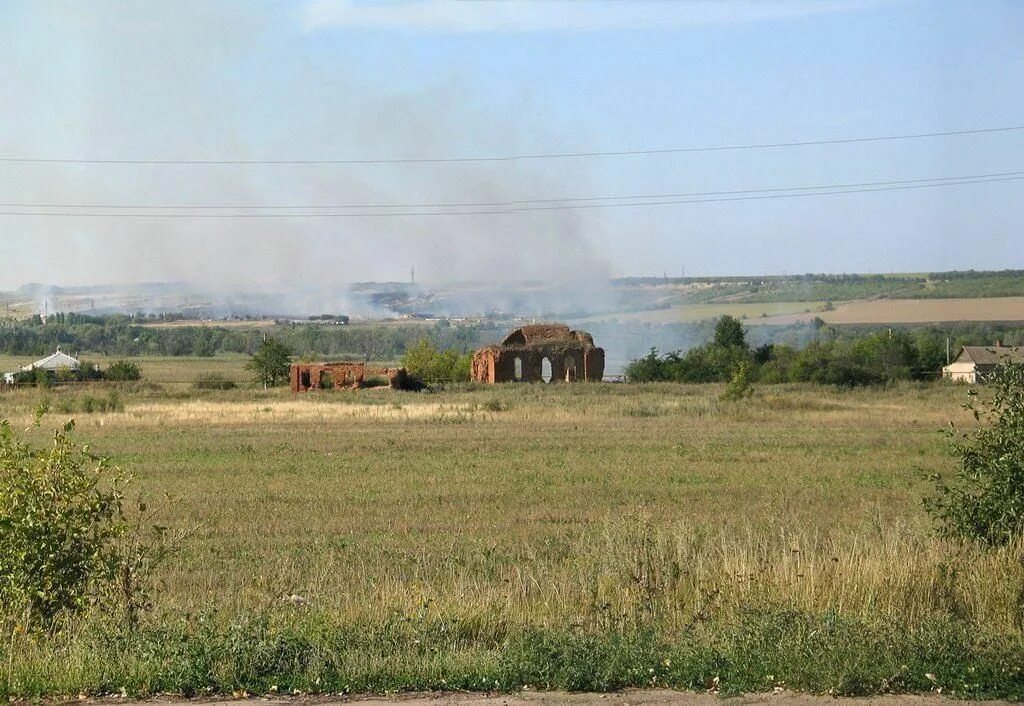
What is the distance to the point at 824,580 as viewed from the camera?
377 inches

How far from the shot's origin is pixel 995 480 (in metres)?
10.8

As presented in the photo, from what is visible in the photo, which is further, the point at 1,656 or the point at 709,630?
the point at 709,630

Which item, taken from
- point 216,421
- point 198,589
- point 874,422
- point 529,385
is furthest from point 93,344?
point 198,589

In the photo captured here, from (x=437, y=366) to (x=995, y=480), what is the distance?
227 feet

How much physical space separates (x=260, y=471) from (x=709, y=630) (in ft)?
60.4

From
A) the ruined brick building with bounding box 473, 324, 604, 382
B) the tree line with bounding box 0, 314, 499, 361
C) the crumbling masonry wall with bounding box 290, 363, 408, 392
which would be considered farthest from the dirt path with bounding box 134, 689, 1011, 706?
the tree line with bounding box 0, 314, 499, 361

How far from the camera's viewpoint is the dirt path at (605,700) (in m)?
7.02

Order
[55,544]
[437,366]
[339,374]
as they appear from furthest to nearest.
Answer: [437,366]
[339,374]
[55,544]

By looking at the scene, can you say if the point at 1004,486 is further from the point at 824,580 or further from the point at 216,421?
the point at 216,421

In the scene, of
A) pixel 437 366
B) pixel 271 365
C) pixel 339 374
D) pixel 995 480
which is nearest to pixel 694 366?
pixel 437 366

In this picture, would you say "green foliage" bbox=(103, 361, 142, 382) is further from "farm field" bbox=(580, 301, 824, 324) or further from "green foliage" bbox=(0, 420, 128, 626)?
"farm field" bbox=(580, 301, 824, 324)

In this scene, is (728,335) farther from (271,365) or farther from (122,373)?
(122,373)

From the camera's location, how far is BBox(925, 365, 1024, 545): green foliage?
419 inches

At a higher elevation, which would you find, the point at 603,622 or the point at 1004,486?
the point at 1004,486
